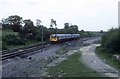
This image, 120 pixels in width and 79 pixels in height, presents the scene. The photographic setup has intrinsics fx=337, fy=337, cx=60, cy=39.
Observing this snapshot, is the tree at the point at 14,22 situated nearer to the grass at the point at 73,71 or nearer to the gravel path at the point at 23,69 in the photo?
the gravel path at the point at 23,69

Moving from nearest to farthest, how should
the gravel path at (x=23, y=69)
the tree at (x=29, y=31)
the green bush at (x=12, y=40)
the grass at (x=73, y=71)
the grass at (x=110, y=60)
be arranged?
the grass at (x=73, y=71) → the gravel path at (x=23, y=69) → the grass at (x=110, y=60) → the green bush at (x=12, y=40) → the tree at (x=29, y=31)

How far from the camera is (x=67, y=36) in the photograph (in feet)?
288

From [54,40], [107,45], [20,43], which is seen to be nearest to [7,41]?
[20,43]

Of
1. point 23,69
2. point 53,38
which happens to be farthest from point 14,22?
point 23,69

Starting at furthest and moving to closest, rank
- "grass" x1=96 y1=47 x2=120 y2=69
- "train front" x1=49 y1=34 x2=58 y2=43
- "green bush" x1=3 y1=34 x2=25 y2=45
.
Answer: "train front" x1=49 y1=34 x2=58 y2=43
"green bush" x1=3 y1=34 x2=25 y2=45
"grass" x1=96 y1=47 x2=120 y2=69

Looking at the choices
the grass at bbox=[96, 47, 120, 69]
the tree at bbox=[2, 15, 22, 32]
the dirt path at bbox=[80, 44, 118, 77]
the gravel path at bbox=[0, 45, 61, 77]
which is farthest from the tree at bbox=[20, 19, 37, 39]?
the gravel path at bbox=[0, 45, 61, 77]

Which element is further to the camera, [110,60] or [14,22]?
[14,22]

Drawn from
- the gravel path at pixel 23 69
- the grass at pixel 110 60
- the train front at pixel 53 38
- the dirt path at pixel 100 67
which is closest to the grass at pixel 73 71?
the dirt path at pixel 100 67

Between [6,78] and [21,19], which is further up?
[21,19]

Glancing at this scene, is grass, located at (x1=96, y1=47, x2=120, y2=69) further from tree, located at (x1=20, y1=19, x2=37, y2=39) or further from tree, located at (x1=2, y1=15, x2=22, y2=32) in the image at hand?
tree, located at (x1=2, y1=15, x2=22, y2=32)

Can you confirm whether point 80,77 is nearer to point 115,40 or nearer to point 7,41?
point 115,40

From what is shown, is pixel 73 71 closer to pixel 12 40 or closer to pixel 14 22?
pixel 12 40

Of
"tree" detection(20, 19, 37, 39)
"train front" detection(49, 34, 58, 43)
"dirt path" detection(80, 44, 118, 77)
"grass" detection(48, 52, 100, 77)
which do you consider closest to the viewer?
"grass" detection(48, 52, 100, 77)

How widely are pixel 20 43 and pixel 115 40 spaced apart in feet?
92.5
